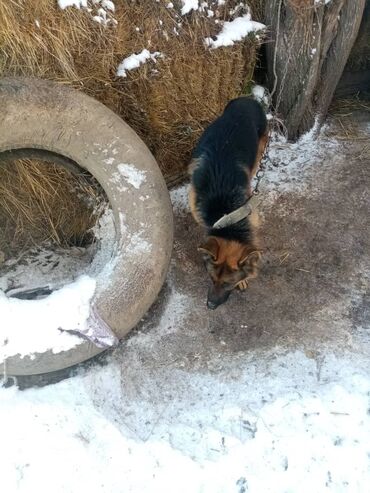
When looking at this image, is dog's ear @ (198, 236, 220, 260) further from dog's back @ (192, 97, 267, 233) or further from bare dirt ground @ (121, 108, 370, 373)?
bare dirt ground @ (121, 108, 370, 373)

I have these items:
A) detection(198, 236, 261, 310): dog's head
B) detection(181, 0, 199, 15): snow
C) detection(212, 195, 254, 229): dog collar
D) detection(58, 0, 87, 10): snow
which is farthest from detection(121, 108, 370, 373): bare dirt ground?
detection(58, 0, 87, 10): snow

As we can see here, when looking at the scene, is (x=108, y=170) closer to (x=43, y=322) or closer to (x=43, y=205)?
(x=43, y=205)

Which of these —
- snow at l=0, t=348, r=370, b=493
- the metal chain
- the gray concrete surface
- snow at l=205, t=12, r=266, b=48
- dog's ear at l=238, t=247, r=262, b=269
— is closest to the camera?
snow at l=0, t=348, r=370, b=493

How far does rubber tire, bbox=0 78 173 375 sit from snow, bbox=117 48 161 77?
1.44 ft

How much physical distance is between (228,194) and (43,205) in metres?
1.53

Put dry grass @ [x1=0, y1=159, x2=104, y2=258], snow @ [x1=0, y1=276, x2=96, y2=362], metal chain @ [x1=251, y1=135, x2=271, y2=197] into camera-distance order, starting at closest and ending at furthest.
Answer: snow @ [x1=0, y1=276, x2=96, y2=362]
dry grass @ [x1=0, y1=159, x2=104, y2=258]
metal chain @ [x1=251, y1=135, x2=271, y2=197]

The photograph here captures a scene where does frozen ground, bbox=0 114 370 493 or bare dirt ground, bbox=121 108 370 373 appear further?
bare dirt ground, bbox=121 108 370 373

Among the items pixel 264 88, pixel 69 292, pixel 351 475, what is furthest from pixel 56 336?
pixel 264 88

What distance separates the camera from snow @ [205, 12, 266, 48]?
12.3ft

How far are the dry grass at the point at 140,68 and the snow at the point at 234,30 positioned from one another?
5 cm

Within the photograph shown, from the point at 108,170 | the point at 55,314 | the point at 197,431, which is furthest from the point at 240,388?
the point at 108,170

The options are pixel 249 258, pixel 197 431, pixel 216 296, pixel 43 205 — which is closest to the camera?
pixel 197 431

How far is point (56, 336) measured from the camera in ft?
10.5

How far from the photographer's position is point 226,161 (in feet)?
12.0
